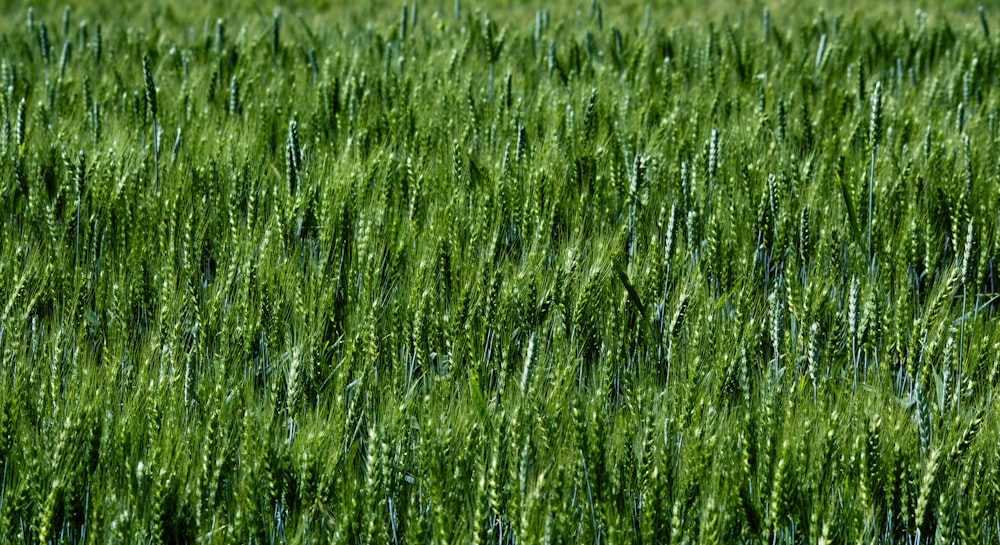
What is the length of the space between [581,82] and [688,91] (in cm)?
39

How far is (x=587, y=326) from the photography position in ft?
7.32

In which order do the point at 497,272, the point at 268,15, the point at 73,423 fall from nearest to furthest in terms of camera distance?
1. the point at 73,423
2. the point at 497,272
3. the point at 268,15

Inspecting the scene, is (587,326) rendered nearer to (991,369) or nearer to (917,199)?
(991,369)

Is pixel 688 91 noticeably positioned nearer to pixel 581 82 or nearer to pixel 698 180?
pixel 581 82

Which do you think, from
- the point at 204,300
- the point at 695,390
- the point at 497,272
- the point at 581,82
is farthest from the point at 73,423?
the point at 581,82

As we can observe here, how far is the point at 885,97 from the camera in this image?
12.1 ft

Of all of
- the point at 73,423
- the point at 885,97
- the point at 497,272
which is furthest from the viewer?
the point at 885,97

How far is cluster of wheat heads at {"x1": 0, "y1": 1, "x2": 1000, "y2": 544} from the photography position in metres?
1.63

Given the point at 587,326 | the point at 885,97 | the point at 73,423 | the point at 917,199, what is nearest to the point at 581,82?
the point at 885,97

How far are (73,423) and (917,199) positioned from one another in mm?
2013

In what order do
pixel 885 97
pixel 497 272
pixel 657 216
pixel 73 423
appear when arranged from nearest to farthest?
1. pixel 73 423
2. pixel 497 272
3. pixel 657 216
4. pixel 885 97

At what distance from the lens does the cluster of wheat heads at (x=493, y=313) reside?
163cm

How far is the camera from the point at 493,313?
2139 mm

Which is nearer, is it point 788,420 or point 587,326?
point 788,420
